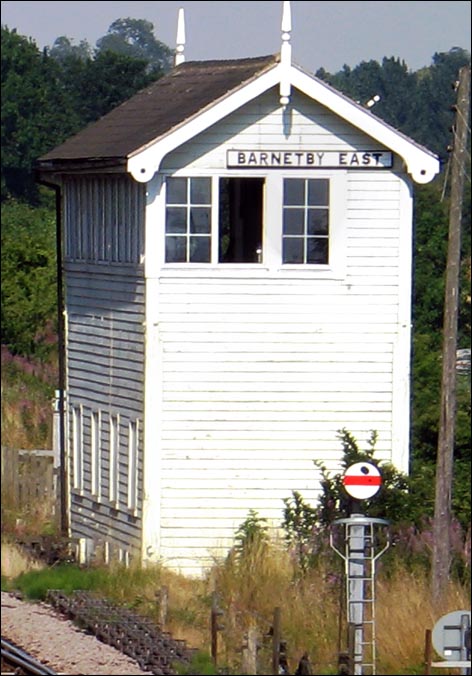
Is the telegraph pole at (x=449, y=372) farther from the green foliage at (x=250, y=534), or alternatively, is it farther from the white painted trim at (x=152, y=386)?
the white painted trim at (x=152, y=386)

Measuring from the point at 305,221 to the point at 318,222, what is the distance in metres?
0.14

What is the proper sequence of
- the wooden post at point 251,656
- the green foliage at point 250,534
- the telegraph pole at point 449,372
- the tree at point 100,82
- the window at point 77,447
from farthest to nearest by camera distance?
the tree at point 100,82 → the window at point 77,447 → the green foliage at point 250,534 → the telegraph pole at point 449,372 → the wooden post at point 251,656

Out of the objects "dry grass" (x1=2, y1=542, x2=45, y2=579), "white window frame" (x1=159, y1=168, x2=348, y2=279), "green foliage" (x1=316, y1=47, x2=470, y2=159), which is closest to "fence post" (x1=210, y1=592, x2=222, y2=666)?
"dry grass" (x1=2, y1=542, x2=45, y2=579)

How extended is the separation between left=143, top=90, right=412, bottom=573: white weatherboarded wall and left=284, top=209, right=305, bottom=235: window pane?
0.42ft

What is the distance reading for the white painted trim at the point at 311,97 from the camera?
1462 centimetres

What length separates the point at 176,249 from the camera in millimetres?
15148

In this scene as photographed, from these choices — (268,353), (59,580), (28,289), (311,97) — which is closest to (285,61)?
(311,97)

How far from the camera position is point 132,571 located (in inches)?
570

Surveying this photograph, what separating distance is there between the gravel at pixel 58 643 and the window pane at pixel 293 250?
173 inches

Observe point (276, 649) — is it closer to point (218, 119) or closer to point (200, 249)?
point (200, 249)

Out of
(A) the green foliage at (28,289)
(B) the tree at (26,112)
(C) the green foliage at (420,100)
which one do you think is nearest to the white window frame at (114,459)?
(B) the tree at (26,112)

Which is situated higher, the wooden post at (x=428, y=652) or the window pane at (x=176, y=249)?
the window pane at (x=176, y=249)

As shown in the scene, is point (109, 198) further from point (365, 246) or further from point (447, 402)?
point (447, 402)

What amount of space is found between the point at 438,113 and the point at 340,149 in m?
40.0
